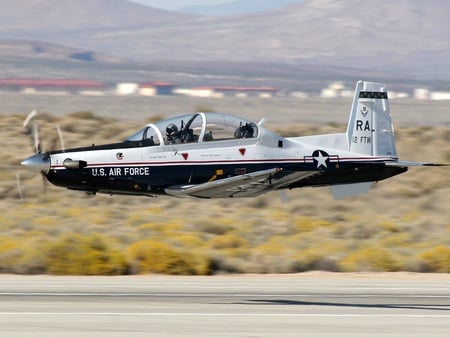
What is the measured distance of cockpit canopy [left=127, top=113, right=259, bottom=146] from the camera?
17.3 m

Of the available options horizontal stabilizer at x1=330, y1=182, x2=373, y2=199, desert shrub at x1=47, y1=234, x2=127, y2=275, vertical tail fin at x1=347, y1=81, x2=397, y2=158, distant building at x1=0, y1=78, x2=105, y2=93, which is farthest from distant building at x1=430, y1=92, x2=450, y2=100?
horizontal stabilizer at x1=330, y1=182, x2=373, y2=199

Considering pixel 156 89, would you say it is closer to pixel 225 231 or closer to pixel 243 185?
pixel 225 231

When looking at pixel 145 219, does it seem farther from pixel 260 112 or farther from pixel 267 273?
pixel 260 112

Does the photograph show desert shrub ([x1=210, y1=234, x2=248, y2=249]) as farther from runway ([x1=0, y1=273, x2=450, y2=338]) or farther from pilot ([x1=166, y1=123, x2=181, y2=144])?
pilot ([x1=166, y1=123, x2=181, y2=144])

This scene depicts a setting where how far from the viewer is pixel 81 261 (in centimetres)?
2280

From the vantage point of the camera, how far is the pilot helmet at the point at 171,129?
57.1 feet

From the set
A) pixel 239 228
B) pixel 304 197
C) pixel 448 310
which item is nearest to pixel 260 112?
pixel 304 197

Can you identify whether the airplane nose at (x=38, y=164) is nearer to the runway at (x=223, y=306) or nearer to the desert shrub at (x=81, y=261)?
the runway at (x=223, y=306)

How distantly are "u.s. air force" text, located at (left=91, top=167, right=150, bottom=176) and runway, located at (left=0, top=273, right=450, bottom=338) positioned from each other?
2.34m

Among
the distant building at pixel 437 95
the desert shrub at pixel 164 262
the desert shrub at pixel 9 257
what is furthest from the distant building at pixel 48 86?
the desert shrub at pixel 164 262

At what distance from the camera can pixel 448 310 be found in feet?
58.2

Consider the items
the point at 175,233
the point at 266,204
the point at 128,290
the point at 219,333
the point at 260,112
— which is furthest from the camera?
the point at 260,112

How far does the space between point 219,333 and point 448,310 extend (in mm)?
4926

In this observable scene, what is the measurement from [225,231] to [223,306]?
11687 mm
